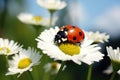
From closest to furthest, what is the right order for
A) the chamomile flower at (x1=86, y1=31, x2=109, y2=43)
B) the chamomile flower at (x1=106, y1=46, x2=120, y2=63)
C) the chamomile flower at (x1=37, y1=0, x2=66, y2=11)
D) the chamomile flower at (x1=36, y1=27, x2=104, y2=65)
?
1. the chamomile flower at (x1=36, y1=27, x2=104, y2=65)
2. the chamomile flower at (x1=106, y1=46, x2=120, y2=63)
3. the chamomile flower at (x1=86, y1=31, x2=109, y2=43)
4. the chamomile flower at (x1=37, y1=0, x2=66, y2=11)

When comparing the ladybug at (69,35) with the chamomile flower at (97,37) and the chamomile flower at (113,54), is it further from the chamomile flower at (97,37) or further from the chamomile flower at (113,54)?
the chamomile flower at (97,37)

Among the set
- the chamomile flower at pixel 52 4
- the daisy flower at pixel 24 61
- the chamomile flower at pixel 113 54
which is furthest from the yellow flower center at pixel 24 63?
the chamomile flower at pixel 52 4

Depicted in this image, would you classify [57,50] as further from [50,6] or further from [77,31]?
[50,6]

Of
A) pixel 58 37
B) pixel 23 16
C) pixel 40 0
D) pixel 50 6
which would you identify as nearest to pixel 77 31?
pixel 58 37

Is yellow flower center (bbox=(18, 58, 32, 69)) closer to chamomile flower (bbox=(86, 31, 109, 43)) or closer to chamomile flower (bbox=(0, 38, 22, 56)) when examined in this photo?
chamomile flower (bbox=(0, 38, 22, 56))

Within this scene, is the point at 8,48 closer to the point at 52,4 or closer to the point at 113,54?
the point at 113,54

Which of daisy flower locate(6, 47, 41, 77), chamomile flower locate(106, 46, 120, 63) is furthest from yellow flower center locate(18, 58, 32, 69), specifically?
chamomile flower locate(106, 46, 120, 63)
